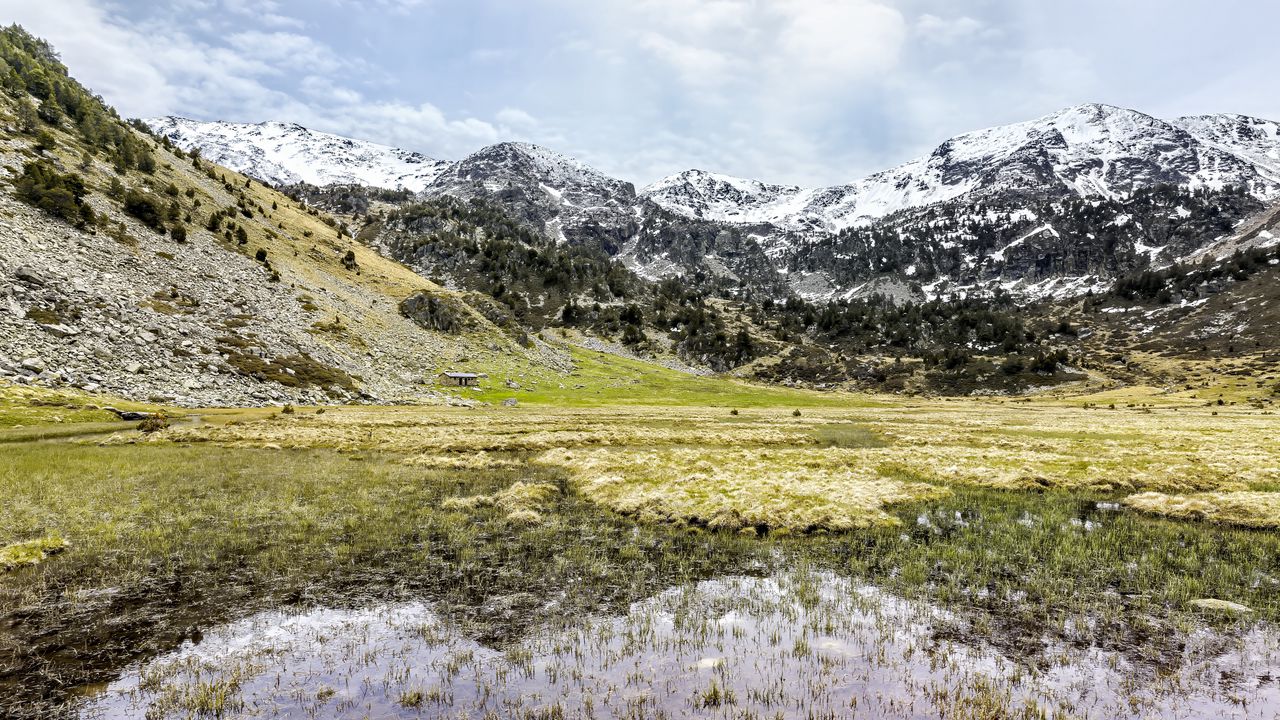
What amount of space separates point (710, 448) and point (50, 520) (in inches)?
1477

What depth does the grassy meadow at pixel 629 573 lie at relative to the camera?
32.4 feet

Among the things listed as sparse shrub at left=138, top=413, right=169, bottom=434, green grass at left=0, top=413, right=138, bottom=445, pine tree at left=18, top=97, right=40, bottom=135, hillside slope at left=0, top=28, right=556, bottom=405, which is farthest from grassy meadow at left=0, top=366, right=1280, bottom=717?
pine tree at left=18, top=97, right=40, bottom=135

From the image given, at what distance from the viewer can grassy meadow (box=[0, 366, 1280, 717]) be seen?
9.89 meters

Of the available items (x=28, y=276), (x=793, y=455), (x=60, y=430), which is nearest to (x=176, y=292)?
(x=28, y=276)

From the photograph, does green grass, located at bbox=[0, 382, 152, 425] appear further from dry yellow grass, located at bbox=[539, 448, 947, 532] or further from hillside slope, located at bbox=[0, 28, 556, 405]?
dry yellow grass, located at bbox=[539, 448, 947, 532]

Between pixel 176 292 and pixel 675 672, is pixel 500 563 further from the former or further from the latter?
pixel 176 292

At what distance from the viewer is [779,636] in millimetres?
12078

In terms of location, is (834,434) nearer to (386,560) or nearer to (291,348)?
(386,560)

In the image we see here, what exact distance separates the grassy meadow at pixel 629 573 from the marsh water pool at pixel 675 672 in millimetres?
66

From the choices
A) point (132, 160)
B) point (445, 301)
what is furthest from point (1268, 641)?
point (132, 160)

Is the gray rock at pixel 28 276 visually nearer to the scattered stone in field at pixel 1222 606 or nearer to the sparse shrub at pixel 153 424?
the sparse shrub at pixel 153 424

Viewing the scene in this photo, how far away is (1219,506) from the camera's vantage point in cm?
2405

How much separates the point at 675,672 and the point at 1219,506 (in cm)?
2745

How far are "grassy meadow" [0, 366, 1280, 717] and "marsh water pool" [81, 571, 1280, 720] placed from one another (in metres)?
0.07
